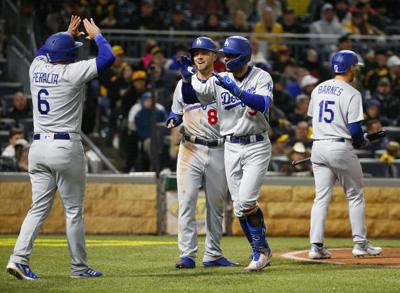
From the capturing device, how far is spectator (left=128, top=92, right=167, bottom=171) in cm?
1549

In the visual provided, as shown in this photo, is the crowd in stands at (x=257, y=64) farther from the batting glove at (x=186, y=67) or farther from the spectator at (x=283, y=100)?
the batting glove at (x=186, y=67)

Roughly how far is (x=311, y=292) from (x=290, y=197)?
22.9 feet

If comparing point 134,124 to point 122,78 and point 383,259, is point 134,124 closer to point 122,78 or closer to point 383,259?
point 122,78

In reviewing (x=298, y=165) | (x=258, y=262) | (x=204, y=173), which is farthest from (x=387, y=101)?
(x=258, y=262)

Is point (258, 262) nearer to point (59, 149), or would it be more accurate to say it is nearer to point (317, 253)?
point (317, 253)

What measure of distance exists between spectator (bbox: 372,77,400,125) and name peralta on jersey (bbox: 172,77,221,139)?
7.72 meters

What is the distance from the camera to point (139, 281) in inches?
368

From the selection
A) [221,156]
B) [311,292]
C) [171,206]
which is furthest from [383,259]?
[171,206]

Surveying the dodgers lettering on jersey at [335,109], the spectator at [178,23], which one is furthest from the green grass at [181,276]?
the spectator at [178,23]

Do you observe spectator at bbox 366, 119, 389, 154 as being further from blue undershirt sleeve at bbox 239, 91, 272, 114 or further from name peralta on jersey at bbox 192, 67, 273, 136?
blue undershirt sleeve at bbox 239, 91, 272, 114

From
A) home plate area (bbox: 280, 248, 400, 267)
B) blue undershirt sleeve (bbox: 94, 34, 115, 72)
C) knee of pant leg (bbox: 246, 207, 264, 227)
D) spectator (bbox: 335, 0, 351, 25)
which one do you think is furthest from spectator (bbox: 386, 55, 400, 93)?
blue undershirt sleeve (bbox: 94, 34, 115, 72)

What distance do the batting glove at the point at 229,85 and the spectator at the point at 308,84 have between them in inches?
342

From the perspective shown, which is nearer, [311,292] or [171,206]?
[311,292]

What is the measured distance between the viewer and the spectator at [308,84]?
1843cm
